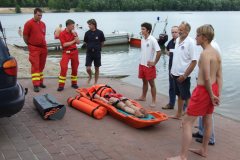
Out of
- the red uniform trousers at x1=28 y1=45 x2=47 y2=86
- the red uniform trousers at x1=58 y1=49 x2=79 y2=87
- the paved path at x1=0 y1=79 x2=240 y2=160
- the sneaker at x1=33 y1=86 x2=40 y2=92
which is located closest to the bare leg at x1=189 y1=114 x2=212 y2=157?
the paved path at x1=0 y1=79 x2=240 y2=160

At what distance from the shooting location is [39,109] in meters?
7.05

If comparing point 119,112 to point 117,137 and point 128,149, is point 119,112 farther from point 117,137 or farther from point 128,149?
point 128,149

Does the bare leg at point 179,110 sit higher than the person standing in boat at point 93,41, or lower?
lower

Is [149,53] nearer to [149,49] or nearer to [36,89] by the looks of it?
[149,49]

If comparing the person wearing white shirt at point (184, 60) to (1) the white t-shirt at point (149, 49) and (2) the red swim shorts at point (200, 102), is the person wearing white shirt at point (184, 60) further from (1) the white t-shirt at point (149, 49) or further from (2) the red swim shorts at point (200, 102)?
(2) the red swim shorts at point (200, 102)

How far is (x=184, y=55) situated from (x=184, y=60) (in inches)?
4.1

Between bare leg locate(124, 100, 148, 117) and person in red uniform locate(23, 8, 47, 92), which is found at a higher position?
person in red uniform locate(23, 8, 47, 92)

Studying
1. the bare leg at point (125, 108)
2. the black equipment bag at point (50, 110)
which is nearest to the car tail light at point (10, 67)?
the black equipment bag at point (50, 110)

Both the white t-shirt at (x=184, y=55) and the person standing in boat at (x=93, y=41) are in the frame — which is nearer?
the white t-shirt at (x=184, y=55)

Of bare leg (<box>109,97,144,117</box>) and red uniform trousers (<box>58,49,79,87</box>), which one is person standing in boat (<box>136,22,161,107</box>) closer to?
bare leg (<box>109,97,144,117</box>)

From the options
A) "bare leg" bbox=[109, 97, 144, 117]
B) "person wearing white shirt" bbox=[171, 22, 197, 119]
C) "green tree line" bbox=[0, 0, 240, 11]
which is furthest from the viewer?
"green tree line" bbox=[0, 0, 240, 11]

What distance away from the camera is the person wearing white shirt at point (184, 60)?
21.5ft

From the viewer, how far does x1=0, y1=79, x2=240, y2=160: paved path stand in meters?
5.32

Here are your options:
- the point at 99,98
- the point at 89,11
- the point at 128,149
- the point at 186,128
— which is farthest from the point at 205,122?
the point at 89,11
